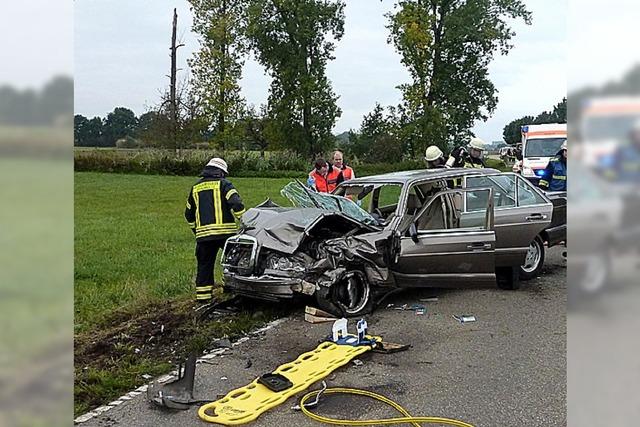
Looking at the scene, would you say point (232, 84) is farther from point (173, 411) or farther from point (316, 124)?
point (173, 411)

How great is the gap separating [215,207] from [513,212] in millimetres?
3572

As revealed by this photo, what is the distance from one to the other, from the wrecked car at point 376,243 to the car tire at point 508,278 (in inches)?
5.2

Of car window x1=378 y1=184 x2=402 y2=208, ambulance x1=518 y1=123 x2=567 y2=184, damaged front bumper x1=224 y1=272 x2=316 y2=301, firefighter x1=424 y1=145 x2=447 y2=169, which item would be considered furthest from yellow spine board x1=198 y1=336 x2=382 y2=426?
ambulance x1=518 y1=123 x2=567 y2=184

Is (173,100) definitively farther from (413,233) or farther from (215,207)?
(413,233)

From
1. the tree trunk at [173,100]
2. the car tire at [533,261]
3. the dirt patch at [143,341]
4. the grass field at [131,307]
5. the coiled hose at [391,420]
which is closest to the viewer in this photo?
the coiled hose at [391,420]

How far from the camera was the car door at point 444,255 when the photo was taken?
684 cm

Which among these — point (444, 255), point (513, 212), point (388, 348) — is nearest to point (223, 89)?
point (513, 212)

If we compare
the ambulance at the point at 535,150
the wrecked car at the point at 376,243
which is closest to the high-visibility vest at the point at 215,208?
the wrecked car at the point at 376,243

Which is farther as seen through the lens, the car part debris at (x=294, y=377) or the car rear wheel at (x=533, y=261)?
the car rear wheel at (x=533, y=261)

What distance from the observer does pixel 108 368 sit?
207 inches

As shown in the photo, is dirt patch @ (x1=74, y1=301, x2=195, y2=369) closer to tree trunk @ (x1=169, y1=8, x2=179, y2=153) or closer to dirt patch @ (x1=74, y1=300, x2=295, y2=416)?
dirt patch @ (x1=74, y1=300, x2=295, y2=416)

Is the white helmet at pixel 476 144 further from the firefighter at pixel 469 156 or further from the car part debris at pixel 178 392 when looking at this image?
the car part debris at pixel 178 392
